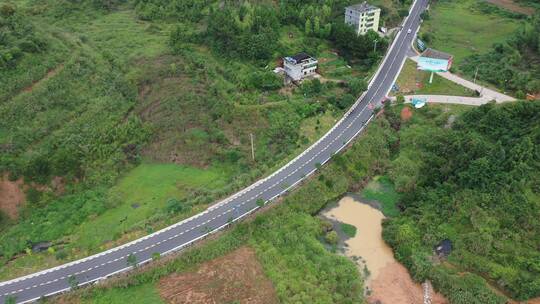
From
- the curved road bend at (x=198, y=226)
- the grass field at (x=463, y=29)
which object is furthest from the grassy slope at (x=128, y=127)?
the grass field at (x=463, y=29)

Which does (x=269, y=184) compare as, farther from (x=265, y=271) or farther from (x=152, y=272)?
(x=152, y=272)

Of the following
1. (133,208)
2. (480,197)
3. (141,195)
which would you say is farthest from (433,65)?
(133,208)

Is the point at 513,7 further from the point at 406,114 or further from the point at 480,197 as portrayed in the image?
the point at 480,197

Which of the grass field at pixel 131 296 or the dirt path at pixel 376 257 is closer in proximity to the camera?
the grass field at pixel 131 296

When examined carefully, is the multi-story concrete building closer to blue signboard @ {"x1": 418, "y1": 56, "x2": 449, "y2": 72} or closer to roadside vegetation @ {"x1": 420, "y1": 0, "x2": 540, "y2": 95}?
roadside vegetation @ {"x1": 420, "y1": 0, "x2": 540, "y2": 95}

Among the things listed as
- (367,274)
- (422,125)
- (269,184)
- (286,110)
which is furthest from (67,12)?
(367,274)

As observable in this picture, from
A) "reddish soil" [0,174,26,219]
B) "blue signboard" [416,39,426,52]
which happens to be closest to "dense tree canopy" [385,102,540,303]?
"blue signboard" [416,39,426,52]

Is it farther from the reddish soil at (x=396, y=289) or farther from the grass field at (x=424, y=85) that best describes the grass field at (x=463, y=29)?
the reddish soil at (x=396, y=289)
